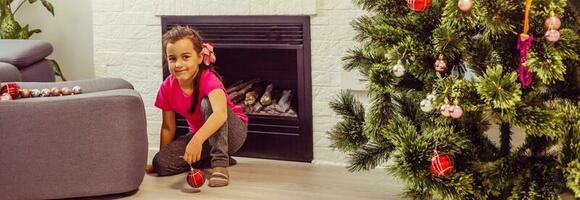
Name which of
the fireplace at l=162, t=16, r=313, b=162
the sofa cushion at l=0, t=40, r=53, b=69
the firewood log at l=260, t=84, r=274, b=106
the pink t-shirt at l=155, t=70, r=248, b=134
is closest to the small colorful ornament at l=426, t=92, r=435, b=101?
the pink t-shirt at l=155, t=70, r=248, b=134

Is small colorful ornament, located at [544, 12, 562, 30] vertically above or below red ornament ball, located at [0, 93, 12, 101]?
above

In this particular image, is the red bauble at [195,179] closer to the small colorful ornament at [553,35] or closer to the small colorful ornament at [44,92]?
the small colorful ornament at [44,92]

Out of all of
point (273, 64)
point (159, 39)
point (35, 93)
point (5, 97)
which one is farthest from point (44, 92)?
point (273, 64)

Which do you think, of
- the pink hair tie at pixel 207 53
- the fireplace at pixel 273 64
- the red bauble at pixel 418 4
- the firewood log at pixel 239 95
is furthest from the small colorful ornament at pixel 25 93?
the red bauble at pixel 418 4

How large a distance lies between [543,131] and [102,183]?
1.55 m

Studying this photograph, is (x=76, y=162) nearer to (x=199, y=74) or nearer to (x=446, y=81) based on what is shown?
(x=199, y=74)

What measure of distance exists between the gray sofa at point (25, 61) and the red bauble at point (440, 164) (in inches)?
79.9

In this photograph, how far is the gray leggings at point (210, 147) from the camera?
10.5 feet

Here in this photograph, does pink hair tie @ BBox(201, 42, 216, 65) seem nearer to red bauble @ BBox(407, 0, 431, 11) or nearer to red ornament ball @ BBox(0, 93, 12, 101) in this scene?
red ornament ball @ BBox(0, 93, 12, 101)

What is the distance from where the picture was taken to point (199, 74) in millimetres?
3240

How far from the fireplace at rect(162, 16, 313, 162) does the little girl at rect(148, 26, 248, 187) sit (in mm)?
245

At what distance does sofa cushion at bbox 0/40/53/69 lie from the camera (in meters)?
3.63

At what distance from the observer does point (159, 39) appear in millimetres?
3777

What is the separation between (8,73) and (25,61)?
18 cm
